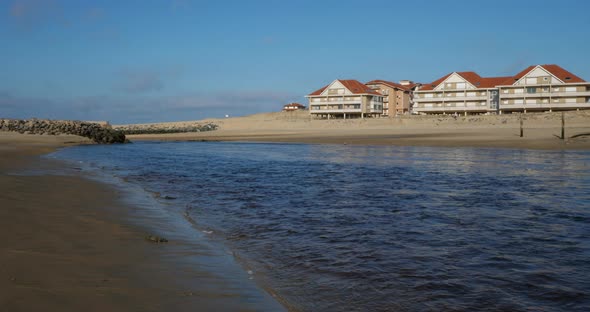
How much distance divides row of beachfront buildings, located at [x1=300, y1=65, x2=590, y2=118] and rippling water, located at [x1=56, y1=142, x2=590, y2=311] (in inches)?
2807

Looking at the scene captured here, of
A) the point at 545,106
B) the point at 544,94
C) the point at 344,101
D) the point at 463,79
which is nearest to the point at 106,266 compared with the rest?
the point at 545,106

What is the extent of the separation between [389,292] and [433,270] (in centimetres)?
93

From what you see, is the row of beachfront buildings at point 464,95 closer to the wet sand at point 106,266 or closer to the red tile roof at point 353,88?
the red tile roof at point 353,88

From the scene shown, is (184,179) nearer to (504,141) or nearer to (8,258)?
(8,258)

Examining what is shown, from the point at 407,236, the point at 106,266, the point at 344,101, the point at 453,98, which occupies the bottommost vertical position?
the point at 407,236

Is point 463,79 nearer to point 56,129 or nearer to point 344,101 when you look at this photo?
point 344,101

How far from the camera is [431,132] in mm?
50750

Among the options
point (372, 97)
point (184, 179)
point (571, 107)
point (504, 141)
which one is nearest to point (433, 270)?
point (184, 179)

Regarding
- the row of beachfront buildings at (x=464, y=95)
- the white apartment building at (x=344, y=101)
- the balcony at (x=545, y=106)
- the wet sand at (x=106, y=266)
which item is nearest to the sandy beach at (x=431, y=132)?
the white apartment building at (x=344, y=101)

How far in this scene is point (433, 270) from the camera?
560 centimetres

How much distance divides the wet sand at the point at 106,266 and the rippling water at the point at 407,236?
58 centimetres

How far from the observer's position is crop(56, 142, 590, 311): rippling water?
4.85m

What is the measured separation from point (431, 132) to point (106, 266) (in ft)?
160

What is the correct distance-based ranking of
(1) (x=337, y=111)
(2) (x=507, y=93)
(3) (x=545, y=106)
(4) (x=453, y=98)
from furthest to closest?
1. (1) (x=337, y=111)
2. (4) (x=453, y=98)
3. (2) (x=507, y=93)
4. (3) (x=545, y=106)
